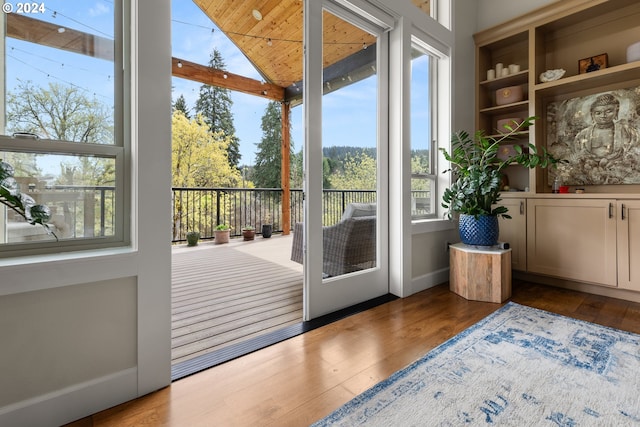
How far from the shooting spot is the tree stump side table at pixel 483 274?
2.63m

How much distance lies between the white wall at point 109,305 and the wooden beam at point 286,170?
529 cm

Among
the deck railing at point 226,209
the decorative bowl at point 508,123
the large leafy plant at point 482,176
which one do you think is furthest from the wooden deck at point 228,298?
the decorative bowl at point 508,123

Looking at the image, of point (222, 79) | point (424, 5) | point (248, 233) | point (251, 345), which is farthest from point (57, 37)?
point (248, 233)

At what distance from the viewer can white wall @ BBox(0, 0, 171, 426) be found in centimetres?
114

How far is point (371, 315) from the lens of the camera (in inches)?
92.6

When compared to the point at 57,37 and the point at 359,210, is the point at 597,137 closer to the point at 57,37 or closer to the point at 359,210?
the point at 359,210

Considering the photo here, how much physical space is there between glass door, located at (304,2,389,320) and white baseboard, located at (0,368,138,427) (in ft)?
3.87

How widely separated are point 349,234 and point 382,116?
1130 mm

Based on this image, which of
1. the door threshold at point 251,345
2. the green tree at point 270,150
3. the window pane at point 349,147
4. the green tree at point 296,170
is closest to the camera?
the door threshold at point 251,345

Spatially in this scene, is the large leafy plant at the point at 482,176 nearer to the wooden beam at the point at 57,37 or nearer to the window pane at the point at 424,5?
the window pane at the point at 424,5

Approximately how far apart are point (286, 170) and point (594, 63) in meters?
5.16

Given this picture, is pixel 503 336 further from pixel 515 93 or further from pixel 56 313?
pixel 515 93

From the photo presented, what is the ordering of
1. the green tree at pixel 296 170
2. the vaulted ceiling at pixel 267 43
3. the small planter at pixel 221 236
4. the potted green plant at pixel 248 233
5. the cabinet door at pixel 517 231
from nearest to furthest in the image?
the vaulted ceiling at pixel 267 43
the cabinet door at pixel 517 231
the small planter at pixel 221 236
the potted green plant at pixel 248 233
the green tree at pixel 296 170

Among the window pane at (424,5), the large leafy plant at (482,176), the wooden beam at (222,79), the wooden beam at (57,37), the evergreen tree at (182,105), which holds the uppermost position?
the evergreen tree at (182,105)
